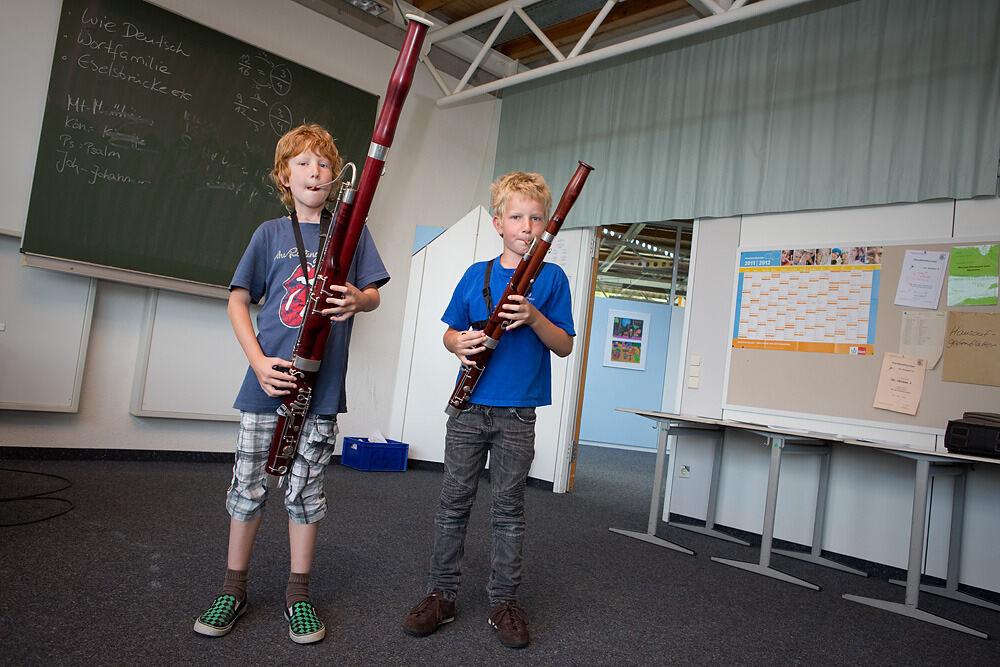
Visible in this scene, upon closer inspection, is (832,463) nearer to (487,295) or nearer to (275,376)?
(487,295)

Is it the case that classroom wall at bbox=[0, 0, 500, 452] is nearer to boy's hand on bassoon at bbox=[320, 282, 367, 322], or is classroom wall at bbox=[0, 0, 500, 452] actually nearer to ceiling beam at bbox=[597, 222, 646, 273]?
boy's hand on bassoon at bbox=[320, 282, 367, 322]

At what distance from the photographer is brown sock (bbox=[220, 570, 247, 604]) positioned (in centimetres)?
171

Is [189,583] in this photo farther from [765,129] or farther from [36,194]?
[765,129]

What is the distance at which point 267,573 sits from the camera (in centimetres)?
212

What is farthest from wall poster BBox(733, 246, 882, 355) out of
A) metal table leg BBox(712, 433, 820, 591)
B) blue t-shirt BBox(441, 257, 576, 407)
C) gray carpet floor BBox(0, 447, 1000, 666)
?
blue t-shirt BBox(441, 257, 576, 407)

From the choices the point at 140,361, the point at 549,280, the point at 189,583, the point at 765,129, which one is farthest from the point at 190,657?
the point at 765,129

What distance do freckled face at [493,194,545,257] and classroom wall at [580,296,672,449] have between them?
7176 mm

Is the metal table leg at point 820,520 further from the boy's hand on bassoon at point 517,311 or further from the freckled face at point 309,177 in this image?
the freckled face at point 309,177

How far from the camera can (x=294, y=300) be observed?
5.64 feet

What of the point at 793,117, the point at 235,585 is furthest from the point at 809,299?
the point at 235,585

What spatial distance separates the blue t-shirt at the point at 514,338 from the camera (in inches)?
72.3

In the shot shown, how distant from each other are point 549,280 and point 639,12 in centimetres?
357

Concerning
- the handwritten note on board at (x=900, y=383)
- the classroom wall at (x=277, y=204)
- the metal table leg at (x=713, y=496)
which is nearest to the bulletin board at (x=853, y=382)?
the handwritten note on board at (x=900, y=383)

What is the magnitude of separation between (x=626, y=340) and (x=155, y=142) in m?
6.50
